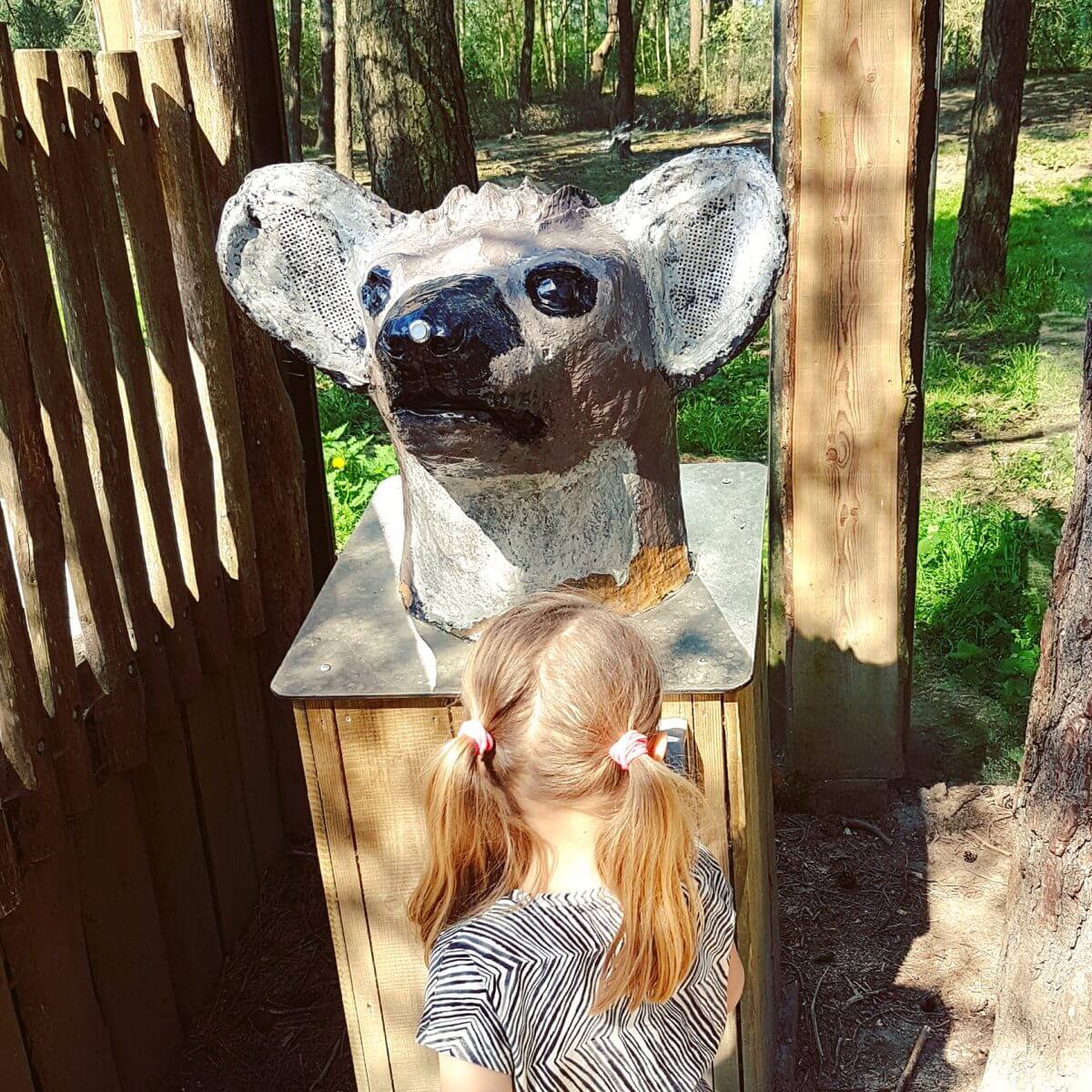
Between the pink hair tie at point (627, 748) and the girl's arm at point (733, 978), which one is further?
the girl's arm at point (733, 978)

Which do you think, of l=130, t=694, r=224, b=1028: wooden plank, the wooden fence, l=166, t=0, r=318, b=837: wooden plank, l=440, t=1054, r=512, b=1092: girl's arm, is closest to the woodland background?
l=166, t=0, r=318, b=837: wooden plank

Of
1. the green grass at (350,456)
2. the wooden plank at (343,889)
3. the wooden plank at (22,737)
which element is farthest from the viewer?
the green grass at (350,456)

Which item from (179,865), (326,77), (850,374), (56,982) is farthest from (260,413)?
(326,77)

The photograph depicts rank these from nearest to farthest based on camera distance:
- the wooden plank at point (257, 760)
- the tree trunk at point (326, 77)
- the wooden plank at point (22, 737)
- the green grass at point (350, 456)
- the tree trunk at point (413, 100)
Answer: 1. the wooden plank at point (22, 737)
2. the wooden plank at point (257, 760)
3. the tree trunk at point (413, 100)
4. the green grass at point (350, 456)
5. the tree trunk at point (326, 77)

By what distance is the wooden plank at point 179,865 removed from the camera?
2.93m

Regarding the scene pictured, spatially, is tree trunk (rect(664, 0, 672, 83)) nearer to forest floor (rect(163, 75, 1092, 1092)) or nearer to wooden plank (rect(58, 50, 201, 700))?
forest floor (rect(163, 75, 1092, 1092))

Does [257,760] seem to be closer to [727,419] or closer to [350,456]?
[350,456]

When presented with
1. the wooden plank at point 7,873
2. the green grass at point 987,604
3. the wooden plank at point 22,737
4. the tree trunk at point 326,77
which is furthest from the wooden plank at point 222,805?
the tree trunk at point 326,77

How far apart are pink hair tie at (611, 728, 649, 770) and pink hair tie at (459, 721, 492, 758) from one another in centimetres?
16

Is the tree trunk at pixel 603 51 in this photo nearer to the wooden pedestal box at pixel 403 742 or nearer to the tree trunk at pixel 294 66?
the tree trunk at pixel 294 66

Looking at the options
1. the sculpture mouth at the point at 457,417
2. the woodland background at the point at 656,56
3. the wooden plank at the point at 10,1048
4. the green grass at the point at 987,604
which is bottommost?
the green grass at the point at 987,604

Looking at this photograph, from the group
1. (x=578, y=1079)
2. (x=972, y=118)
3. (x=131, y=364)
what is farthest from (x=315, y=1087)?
(x=972, y=118)

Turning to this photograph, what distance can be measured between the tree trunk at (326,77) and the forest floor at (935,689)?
1.97 meters

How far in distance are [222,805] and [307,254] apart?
171cm
